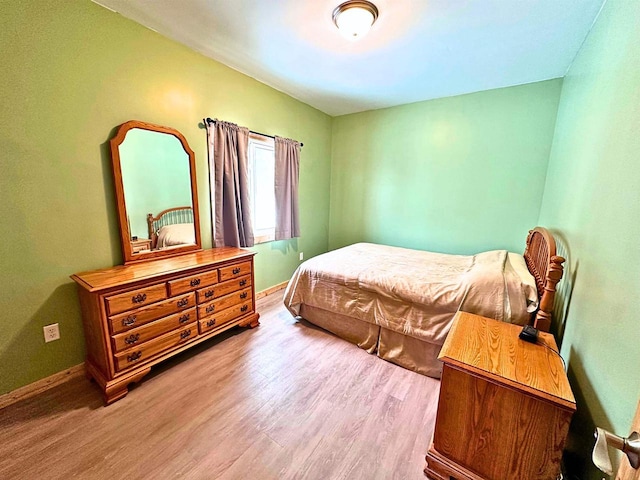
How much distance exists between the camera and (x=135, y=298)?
1674 mm

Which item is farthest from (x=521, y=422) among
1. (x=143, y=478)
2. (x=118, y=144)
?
(x=118, y=144)

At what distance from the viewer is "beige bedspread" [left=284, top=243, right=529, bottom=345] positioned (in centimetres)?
174

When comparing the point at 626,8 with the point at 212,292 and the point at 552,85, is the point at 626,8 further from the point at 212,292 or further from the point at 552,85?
the point at 212,292

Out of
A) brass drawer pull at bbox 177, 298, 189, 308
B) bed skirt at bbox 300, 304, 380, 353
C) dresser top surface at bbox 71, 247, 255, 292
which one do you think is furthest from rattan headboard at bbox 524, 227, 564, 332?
brass drawer pull at bbox 177, 298, 189, 308

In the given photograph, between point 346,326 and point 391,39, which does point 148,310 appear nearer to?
point 346,326

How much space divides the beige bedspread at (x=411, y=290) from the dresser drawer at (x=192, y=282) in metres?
0.79

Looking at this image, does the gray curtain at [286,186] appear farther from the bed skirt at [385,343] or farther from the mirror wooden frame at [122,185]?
the bed skirt at [385,343]

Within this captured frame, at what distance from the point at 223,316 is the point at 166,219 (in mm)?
988

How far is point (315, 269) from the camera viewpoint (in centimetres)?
247

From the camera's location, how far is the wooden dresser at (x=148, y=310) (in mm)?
1596

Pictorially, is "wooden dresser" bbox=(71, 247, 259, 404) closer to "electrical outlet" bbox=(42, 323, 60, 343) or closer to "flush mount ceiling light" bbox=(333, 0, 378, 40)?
"electrical outlet" bbox=(42, 323, 60, 343)

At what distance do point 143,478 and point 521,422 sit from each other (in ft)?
5.60

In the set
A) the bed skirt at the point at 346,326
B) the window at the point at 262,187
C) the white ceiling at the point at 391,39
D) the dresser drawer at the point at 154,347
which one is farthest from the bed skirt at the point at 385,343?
the white ceiling at the point at 391,39

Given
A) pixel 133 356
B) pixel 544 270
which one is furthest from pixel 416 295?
pixel 133 356
